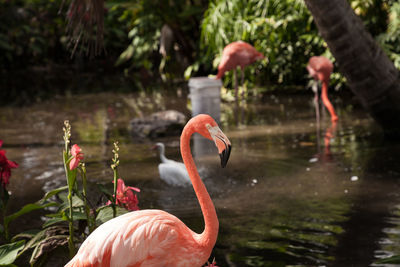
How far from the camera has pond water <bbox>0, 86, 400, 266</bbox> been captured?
3.41 metres

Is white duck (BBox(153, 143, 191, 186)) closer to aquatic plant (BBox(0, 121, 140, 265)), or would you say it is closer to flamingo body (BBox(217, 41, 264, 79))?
aquatic plant (BBox(0, 121, 140, 265))

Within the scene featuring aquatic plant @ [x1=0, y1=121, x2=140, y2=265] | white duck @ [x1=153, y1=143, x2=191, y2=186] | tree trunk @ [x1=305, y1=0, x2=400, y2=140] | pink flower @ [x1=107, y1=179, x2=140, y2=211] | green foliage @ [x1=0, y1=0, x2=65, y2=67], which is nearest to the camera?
aquatic plant @ [x1=0, y1=121, x2=140, y2=265]

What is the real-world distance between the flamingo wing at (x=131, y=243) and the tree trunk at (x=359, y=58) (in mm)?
3340

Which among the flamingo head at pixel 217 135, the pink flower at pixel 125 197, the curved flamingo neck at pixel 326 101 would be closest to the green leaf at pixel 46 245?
the pink flower at pixel 125 197

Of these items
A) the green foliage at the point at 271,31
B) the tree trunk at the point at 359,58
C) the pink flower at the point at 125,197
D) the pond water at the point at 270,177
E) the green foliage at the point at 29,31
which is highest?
the green foliage at the point at 29,31

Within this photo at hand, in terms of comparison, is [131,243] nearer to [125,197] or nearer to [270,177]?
[125,197]

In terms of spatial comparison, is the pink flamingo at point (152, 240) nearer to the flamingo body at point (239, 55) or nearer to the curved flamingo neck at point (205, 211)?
the curved flamingo neck at point (205, 211)

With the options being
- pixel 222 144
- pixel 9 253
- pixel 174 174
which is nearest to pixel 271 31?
pixel 174 174

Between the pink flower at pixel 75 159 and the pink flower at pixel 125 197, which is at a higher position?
the pink flower at pixel 75 159

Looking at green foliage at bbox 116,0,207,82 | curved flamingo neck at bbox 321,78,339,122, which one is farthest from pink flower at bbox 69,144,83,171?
green foliage at bbox 116,0,207,82

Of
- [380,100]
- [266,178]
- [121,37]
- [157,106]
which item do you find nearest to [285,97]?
[157,106]

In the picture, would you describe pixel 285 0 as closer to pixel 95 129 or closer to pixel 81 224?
pixel 95 129

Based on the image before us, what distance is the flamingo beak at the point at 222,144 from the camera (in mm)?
2219

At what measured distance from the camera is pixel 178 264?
2.29 metres
